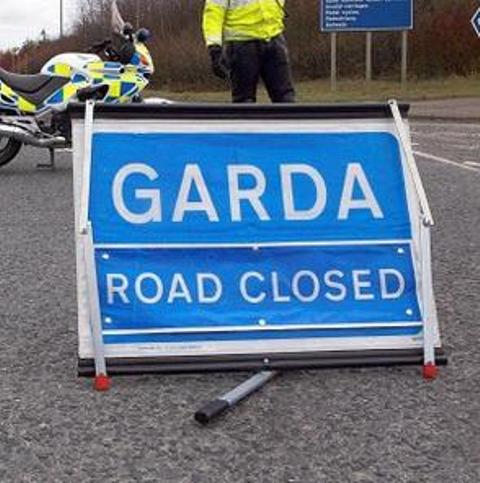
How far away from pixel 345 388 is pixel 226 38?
154 inches

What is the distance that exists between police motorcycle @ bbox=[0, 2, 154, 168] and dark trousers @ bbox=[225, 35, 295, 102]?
113 inches

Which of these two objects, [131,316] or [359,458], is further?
[131,316]

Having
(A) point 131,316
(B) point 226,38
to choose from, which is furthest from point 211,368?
(B) point 226,38

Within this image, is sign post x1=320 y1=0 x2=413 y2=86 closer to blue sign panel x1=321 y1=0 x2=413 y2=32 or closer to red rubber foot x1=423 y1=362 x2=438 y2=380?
blue sign panel x1=321 y1=0 x2=413 y2=32

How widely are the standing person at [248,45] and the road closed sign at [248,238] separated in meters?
3.00

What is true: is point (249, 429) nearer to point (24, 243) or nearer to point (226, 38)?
point (24, 243)

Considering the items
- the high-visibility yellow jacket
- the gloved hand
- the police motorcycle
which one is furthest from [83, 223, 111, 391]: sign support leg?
the police motorcycle

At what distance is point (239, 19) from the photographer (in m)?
6.60

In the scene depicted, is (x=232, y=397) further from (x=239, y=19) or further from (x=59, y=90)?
(x=59, y=90)

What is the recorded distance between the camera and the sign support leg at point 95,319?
3314 millimetres

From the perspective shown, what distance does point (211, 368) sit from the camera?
3396mm

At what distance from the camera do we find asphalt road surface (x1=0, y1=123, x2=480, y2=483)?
2768 millimetres

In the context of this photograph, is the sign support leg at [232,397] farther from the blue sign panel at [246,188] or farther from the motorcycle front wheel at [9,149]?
the motorcycle front wheel at [9,149]

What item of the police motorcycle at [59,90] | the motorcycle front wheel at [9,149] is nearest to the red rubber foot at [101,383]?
the police motorcycle at [59,90]
